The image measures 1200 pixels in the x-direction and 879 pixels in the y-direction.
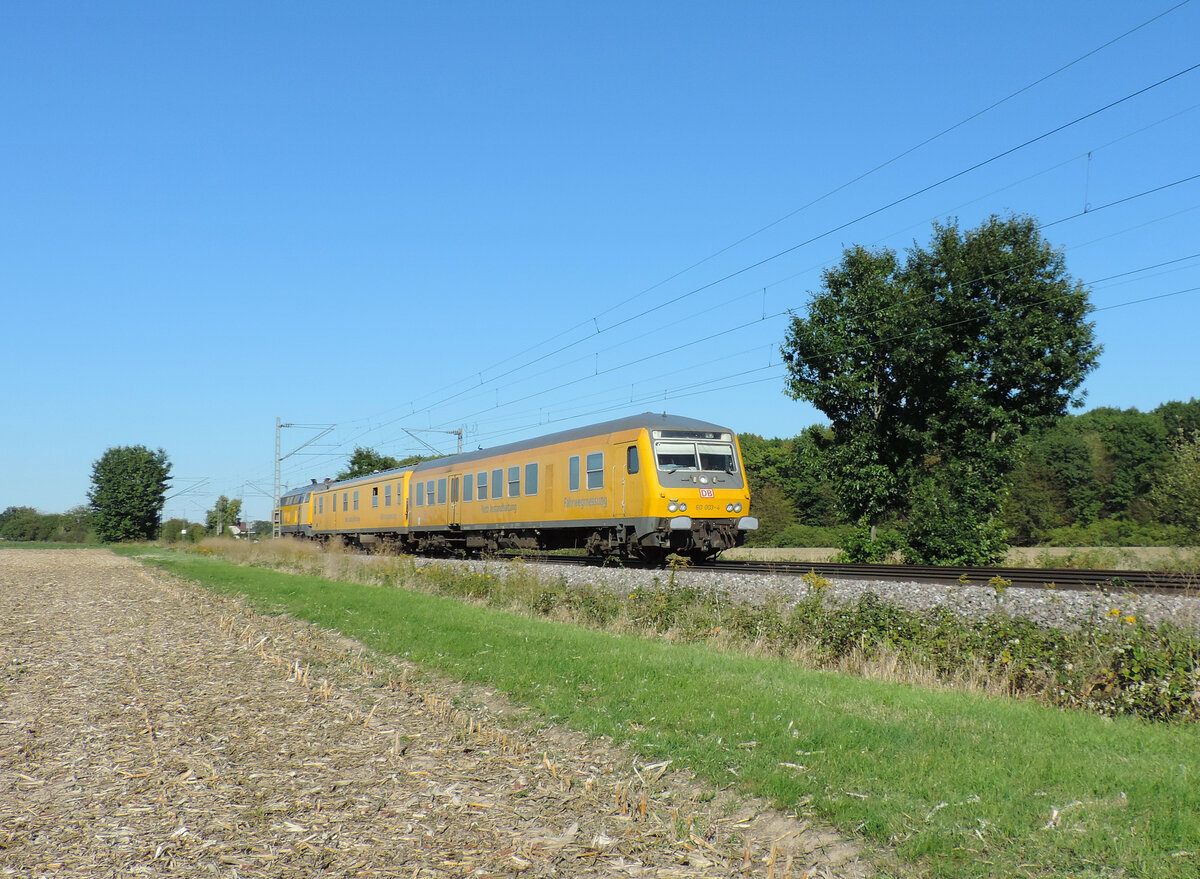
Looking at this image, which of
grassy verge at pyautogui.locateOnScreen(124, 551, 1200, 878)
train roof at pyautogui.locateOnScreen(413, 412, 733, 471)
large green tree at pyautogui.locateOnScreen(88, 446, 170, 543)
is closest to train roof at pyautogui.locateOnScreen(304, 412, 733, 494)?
train roof at pyautogui.locateOnScreen(413, 412, 733, 471)

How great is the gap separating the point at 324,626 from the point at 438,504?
63.8 ft

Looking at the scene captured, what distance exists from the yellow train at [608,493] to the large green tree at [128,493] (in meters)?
54.7

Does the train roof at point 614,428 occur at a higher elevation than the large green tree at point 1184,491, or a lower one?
higher

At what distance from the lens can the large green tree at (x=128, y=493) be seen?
78.0 meters

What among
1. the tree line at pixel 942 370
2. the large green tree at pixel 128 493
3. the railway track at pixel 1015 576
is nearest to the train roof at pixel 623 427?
the railway track at pixel 1015 576

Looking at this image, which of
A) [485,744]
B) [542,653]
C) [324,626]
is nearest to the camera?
[485,744]

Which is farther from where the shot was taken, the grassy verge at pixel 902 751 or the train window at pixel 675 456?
the train window at pixel 675 456

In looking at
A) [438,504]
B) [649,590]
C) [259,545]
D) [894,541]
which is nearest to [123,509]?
[259,545]

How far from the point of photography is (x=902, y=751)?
6047mm

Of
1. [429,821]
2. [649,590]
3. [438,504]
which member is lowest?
[429,821]

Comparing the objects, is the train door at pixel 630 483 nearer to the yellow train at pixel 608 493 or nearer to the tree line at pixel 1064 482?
the yellow train at pixel 608 493

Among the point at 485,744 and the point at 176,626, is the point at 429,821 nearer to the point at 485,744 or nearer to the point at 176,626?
the point at 485,744

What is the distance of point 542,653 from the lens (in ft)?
34.0

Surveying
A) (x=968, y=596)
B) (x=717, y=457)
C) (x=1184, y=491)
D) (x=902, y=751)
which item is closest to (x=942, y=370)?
(x=1184, y=491)
